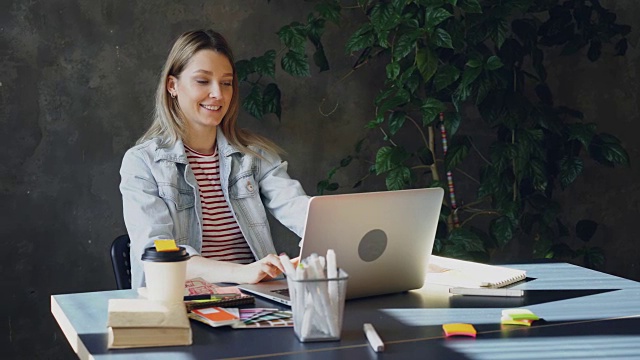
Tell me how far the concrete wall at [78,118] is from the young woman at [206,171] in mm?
720

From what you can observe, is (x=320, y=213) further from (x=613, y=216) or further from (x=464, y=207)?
(x=613, y=216)

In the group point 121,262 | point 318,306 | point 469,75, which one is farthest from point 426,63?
point 318,306

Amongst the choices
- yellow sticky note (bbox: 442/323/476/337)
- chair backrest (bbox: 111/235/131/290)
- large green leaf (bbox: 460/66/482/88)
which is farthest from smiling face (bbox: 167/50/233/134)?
yellow sticky note (bbox: 442/323/476/337)

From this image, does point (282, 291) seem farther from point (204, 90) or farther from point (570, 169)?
point (570, 169)

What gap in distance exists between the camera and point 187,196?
2.85m

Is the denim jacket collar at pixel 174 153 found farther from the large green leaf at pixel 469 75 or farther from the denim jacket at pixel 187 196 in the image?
the large green leaf at pixel 469 75

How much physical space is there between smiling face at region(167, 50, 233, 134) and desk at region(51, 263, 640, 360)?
2.72 feet

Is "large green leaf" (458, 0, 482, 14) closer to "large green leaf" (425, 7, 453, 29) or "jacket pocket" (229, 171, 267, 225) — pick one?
"large green leaf" (425, 7, 453, 29)

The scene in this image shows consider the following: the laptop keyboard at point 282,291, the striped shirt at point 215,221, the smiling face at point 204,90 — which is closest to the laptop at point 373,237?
the laptop keyboard at point 282,291

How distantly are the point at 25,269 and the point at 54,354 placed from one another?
36cm

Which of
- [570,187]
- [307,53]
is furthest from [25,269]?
[570,187]

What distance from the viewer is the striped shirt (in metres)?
2.88

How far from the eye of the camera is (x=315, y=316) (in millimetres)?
1779

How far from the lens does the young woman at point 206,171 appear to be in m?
2.77
